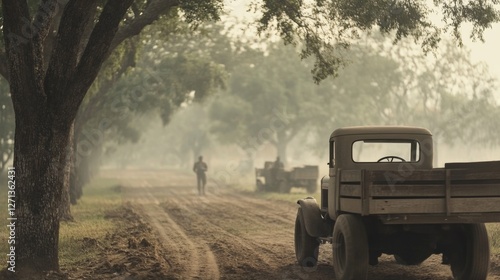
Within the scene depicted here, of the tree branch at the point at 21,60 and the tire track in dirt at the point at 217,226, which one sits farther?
the tire track in dirt at the point at 217,226

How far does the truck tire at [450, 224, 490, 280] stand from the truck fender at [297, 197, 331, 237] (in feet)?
7.66

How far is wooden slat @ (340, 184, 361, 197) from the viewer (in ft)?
26.3

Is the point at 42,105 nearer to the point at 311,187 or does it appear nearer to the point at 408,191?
the point at 408,191

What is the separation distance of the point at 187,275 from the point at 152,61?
24.9 meters

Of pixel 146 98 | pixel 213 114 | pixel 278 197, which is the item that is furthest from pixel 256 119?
pixel 278 197

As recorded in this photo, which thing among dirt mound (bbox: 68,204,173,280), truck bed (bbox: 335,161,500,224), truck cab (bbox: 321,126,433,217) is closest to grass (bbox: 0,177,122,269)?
dirt mound (bbox: 68,204,173,280)

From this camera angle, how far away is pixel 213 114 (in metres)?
56.9

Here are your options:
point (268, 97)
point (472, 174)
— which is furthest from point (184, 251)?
point (268, 97)

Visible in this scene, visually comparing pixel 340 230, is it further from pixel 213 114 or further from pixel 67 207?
pixel 213 114

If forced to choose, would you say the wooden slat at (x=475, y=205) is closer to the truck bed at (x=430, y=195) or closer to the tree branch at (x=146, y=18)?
the truck bed at (x=430, y=195)

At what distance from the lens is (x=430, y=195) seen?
25.7ft

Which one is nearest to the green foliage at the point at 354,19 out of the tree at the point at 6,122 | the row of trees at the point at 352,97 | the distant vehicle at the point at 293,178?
the distant vehicle at the point at 293,178

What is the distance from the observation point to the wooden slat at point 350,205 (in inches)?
315

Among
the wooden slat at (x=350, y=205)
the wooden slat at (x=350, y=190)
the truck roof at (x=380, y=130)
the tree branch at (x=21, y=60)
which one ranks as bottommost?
the wooden slat at (x=350, y=205)
